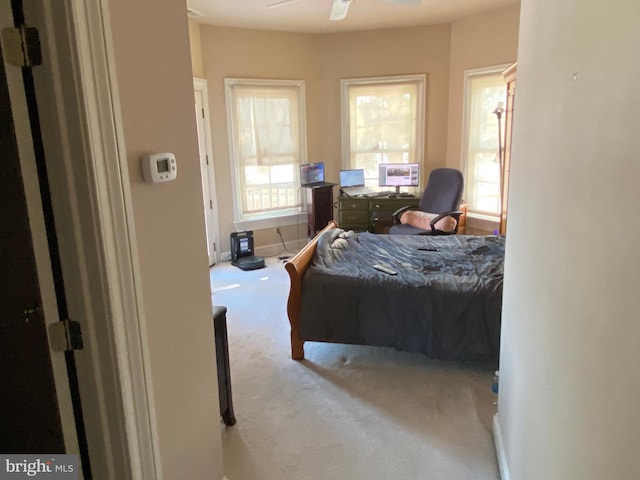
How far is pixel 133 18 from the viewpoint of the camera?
1.29 metres

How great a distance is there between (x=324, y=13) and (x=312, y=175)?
183cm

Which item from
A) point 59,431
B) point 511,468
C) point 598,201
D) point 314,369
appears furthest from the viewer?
point 314,369

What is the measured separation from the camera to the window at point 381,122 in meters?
5.61

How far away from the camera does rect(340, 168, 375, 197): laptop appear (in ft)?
18.9

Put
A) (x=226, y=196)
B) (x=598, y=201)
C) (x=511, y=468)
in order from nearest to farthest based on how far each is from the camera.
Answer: (x=598, y=201) < (x=511, y=468) < (x=226, y=196)

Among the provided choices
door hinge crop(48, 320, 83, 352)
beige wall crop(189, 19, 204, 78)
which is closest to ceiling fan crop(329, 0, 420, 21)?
beige wall crop(189, 19, 204, 78)

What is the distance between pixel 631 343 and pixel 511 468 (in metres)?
1.33

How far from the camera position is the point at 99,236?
1165mm

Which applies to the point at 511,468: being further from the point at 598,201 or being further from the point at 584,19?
the point at 584,19

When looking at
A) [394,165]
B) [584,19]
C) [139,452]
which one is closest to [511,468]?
[139,452]

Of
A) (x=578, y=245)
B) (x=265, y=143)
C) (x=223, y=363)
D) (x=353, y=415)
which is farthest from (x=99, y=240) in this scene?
(x=265, y=143)

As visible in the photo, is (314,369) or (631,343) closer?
(631,343)

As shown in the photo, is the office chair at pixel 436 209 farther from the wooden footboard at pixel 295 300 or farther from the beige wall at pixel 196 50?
the beige wall at pixel 196 50

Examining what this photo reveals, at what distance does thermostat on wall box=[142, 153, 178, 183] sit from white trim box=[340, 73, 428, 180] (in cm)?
456
